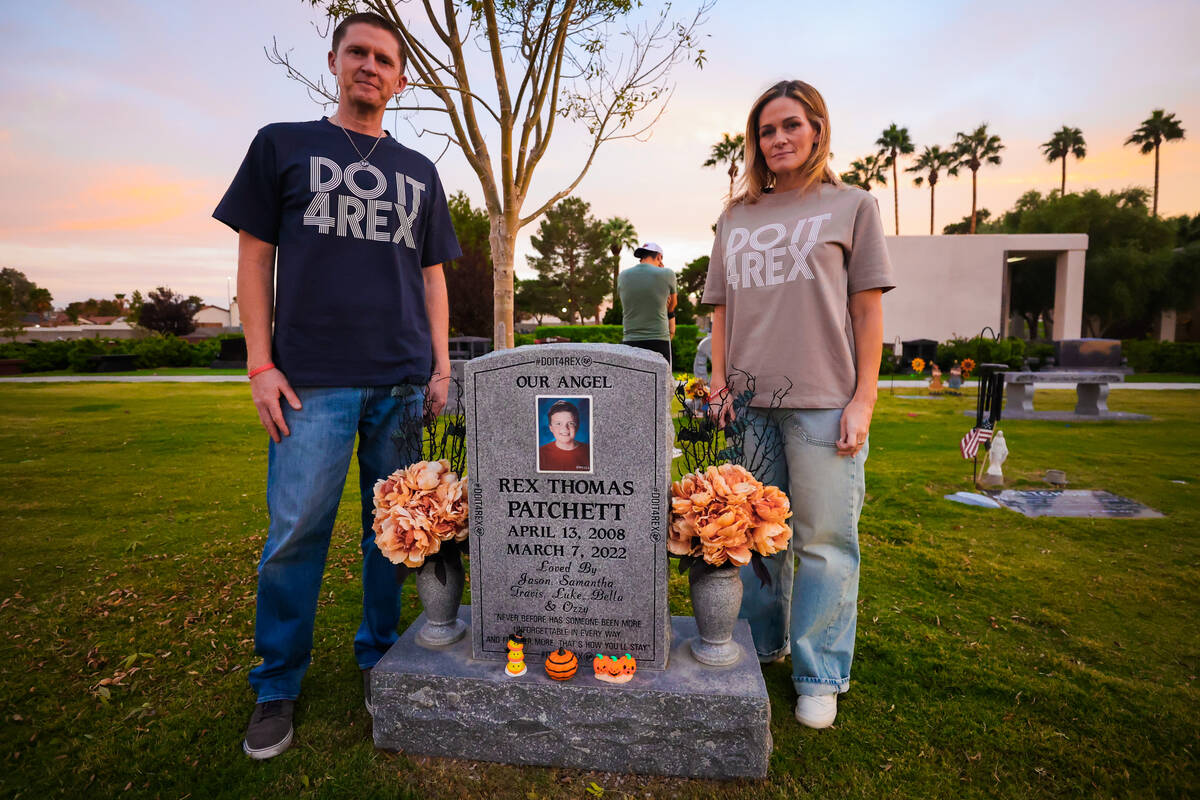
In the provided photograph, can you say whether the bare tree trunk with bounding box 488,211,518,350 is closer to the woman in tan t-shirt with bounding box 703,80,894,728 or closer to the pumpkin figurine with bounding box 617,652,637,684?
the woman in tan t-shirt with bounding box 703,80,894,728

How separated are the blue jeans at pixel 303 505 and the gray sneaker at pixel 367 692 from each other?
0.86 feet

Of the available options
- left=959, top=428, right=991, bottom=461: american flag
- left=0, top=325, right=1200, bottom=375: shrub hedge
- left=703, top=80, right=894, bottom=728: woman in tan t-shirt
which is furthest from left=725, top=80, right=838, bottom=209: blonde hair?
left=0, top=325, right=1200, bottom=375: shrub hedge

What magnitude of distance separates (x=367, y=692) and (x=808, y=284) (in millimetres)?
2392

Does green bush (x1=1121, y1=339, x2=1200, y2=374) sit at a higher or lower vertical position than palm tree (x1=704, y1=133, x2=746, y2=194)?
lower

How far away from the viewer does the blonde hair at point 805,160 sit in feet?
7.95

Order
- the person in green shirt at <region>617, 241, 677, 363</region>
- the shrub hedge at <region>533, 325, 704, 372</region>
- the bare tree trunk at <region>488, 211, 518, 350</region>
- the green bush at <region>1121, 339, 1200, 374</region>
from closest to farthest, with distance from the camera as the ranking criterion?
the person in green shirt at <region>617, 241, 677, 363</region> → the bare tree trunk at <region>488, 211, 518, 350</region> → the shrub hedge at <region>533, 325, 704, 372</region> → the green bush at <region>1121, 339, 1200, 374</region>

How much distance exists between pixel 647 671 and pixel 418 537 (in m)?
1.00

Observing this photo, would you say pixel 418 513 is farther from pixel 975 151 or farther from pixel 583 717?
pixel 975 151

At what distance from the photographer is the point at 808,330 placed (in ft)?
7.90

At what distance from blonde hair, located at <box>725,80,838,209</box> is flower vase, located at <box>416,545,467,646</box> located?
6.21 feet

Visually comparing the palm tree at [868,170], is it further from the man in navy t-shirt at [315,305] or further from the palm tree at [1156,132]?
the man in navy t-shirt at [315,305]

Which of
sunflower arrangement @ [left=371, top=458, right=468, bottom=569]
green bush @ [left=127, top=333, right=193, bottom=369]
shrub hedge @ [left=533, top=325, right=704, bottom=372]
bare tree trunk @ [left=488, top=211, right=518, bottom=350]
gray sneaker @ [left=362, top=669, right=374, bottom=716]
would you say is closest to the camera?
sunflower arrangement @ [left=371, top=458, right=468, bottom=569]

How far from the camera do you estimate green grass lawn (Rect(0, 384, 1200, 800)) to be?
2.21 m

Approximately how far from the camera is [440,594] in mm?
2557
